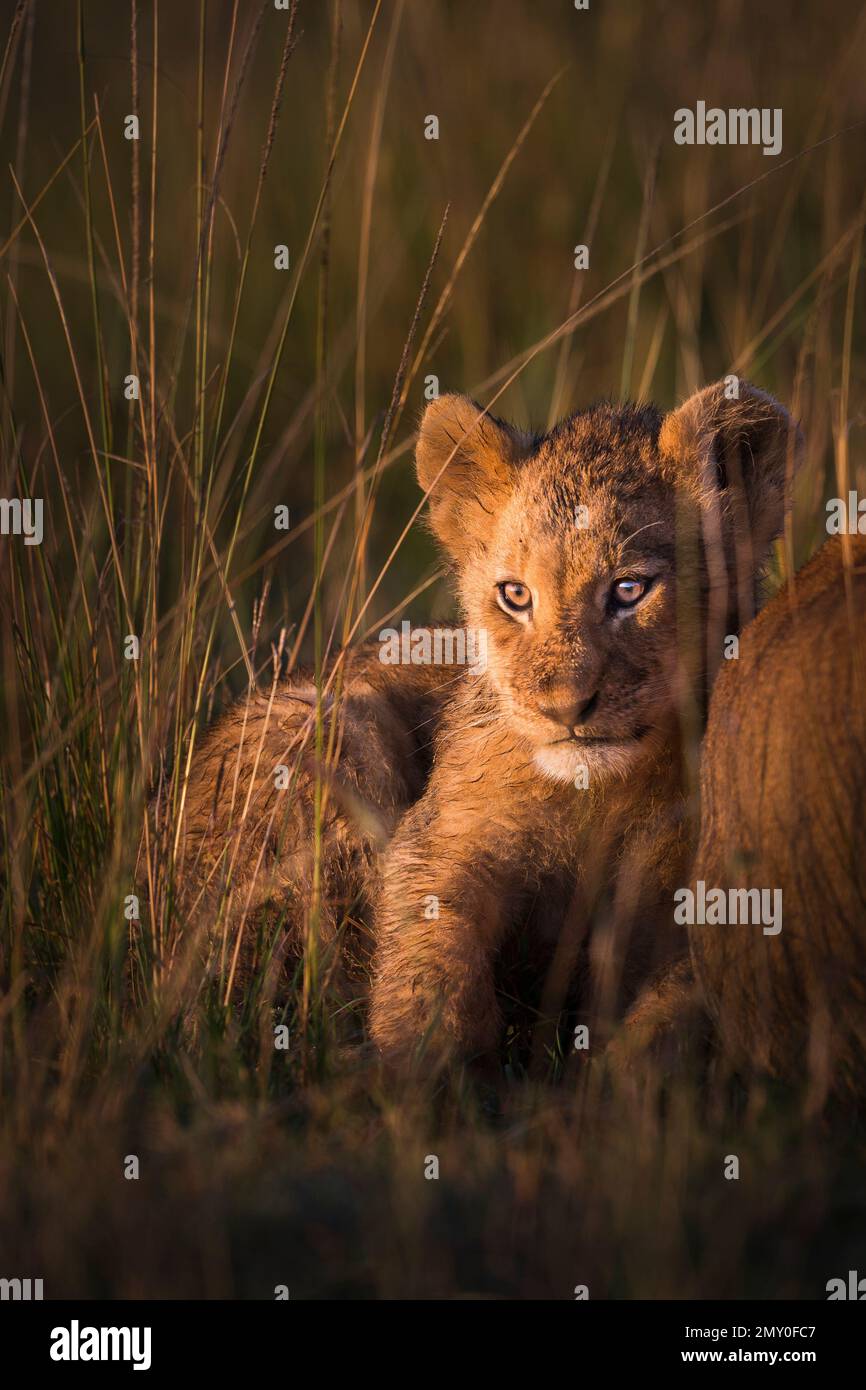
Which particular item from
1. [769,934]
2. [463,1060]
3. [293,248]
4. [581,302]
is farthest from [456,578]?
[293,248]

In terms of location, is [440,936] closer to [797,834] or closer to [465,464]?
[797,834]

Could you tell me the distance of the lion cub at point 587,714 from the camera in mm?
4801

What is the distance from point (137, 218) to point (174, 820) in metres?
1.81

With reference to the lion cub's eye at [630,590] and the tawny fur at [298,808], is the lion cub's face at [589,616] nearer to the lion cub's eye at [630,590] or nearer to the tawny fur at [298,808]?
the lion cub's eye at [630,590]

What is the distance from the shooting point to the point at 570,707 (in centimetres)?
467

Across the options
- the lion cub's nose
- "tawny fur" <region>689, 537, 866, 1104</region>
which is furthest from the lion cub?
"tawny fur" <region>689, 537, 866, 1104</region>

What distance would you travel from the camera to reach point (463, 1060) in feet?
15.2

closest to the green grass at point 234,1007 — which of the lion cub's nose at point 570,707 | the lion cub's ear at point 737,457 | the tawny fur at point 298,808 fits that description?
the tawny fur at point 298,808

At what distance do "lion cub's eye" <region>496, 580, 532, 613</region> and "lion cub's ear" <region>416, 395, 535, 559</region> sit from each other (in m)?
0.46

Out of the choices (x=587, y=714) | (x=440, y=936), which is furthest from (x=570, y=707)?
(x=440, y=936)

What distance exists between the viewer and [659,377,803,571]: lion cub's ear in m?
5.07

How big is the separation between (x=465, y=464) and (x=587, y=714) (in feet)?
4.34

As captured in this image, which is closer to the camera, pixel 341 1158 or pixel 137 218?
pixel 341 1158

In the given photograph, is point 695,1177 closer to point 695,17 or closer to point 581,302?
point 581,302
